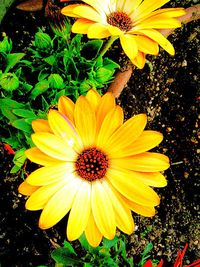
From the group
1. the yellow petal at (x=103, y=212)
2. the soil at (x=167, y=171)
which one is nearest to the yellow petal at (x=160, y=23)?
the yellow petal at (x=103, y=212)

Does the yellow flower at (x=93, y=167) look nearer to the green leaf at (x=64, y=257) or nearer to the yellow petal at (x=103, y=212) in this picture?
the yellow petal at (x=103, y=212)

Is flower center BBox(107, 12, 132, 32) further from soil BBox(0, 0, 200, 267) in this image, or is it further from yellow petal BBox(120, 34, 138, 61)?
soil BBox(0, 0, 200, 267)

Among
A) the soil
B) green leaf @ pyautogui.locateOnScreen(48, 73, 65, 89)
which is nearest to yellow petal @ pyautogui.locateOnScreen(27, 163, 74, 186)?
green leaf @ pyautogui.locateOnScreen(48, 73, 65, 89)

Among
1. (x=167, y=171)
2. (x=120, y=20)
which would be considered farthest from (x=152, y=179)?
(x=167, y=171)

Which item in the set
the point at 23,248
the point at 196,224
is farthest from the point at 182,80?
the point at 23,248

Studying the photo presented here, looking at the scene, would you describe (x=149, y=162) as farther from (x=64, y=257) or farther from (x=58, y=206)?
(x=64, y=257)

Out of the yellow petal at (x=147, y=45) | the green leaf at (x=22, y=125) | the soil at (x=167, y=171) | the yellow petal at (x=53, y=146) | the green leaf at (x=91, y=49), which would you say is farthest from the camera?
the soil at (x=167, y=171)
